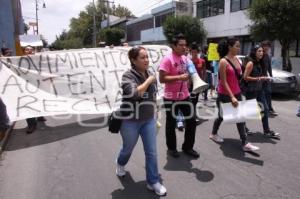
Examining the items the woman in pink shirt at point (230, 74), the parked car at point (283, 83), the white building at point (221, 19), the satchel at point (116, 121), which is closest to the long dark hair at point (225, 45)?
the woman in pink shirt at point (230, 74)

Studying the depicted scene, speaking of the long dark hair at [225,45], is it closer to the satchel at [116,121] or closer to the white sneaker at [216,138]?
the white sneaker at [216,138]

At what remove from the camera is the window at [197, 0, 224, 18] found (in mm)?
25947

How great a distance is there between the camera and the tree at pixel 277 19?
13820mm

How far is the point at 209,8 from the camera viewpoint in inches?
1090

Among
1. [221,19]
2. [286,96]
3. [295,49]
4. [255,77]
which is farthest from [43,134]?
[221,19]

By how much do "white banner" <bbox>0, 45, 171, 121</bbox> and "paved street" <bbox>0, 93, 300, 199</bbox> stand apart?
0.63 metres

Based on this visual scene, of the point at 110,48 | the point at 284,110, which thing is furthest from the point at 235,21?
the point at 110,48

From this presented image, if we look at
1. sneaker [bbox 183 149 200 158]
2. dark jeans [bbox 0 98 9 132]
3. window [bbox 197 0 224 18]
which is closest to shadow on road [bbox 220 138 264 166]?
sneaker [bbox 183 149 200 158]

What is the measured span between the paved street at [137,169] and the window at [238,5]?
673 inches

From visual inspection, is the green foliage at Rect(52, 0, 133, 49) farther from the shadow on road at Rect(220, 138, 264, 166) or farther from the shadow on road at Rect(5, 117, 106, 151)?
the shadow on road at Rect(220, 138, 264, 166)

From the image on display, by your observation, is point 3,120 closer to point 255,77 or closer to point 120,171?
point 120,171

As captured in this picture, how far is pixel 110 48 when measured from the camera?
27.3 feet

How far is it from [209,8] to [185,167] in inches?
969

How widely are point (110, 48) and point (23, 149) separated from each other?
3388 millimetres
